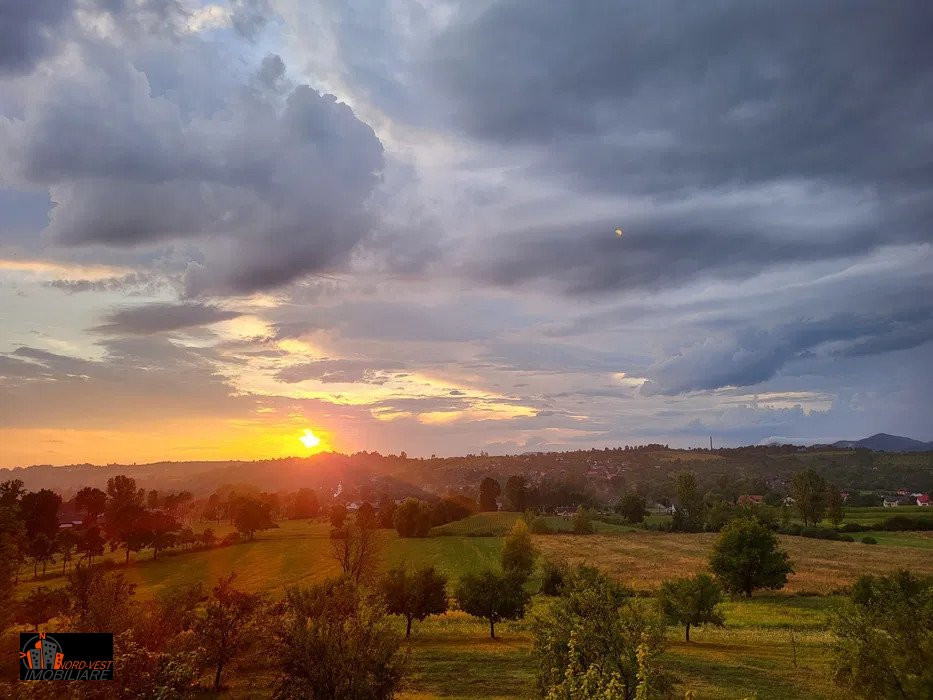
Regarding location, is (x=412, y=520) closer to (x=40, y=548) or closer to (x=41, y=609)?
(x=40, y=548)

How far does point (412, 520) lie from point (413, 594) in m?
106

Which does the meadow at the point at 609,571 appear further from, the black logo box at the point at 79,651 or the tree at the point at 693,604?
the black logo box at the point at 79,651

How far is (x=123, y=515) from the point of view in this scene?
13812 cm

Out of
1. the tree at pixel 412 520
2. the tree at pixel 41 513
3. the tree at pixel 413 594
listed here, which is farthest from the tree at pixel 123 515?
the tree at pixel 413 594

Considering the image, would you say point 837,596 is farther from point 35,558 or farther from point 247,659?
point 35,558

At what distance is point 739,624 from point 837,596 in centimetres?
2449

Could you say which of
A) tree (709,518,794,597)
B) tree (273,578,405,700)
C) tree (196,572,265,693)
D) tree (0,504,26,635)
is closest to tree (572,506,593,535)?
tree (709,518,794,597)

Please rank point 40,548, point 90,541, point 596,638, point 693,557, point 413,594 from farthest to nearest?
point 90,541 → point 693,557 → point 40,548 → point 413,594 → point 596,638

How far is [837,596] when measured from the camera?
8425 centimetres

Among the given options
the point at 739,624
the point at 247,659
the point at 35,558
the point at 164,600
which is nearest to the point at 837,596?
the point at 739,624

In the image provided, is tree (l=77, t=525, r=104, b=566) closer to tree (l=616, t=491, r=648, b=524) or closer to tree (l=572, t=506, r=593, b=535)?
tree (l=572, t=506, r=593, b=535)

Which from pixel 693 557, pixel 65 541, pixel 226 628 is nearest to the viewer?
pixel 226 628

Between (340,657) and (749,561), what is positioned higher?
(340,657)

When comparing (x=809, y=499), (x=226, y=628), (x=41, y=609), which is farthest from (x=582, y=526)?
(x=226, y=628)
